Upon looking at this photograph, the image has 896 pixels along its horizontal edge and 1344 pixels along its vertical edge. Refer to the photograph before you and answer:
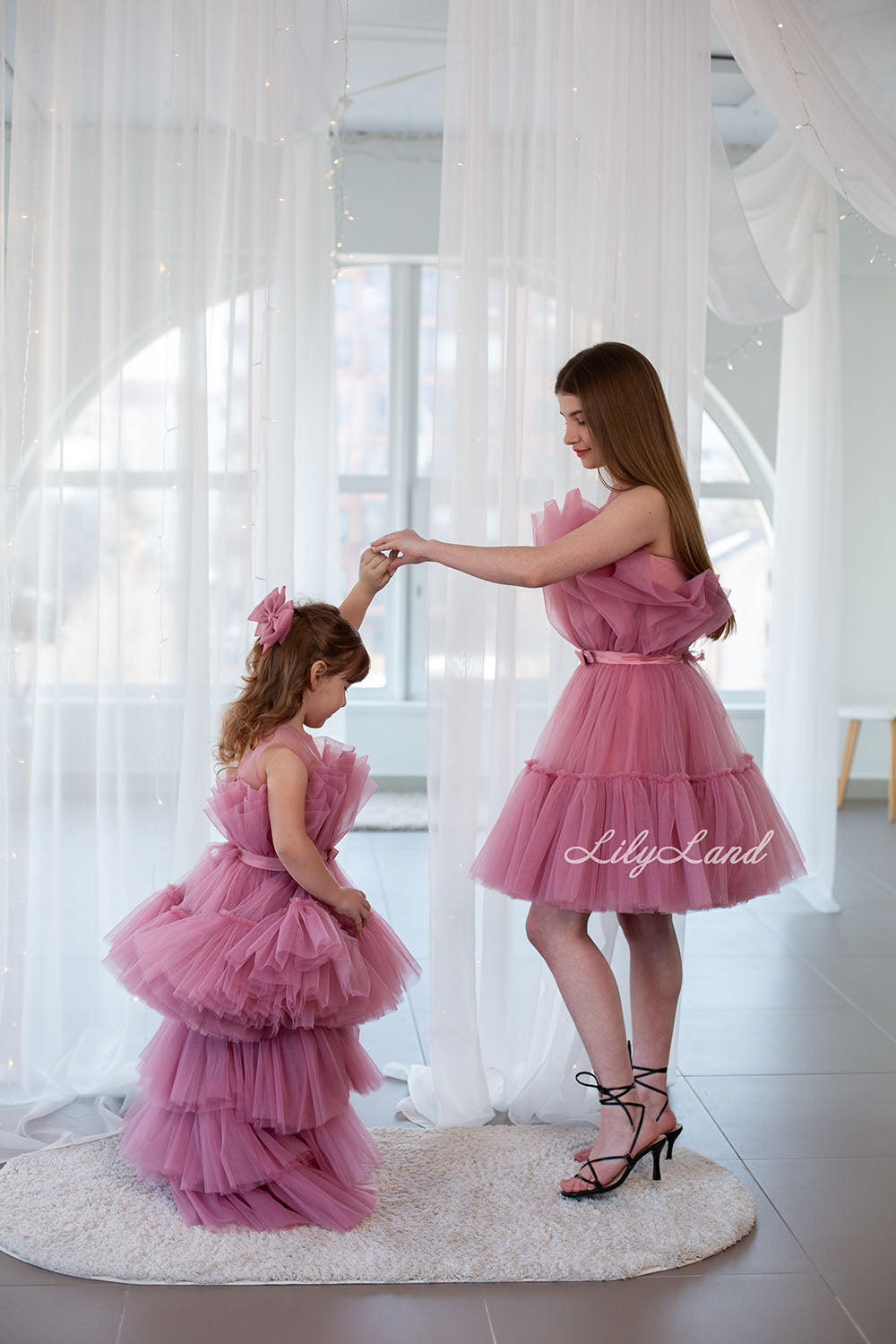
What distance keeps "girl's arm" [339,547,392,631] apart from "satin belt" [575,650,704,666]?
40 cm

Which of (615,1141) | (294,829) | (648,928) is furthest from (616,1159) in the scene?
(294,829)

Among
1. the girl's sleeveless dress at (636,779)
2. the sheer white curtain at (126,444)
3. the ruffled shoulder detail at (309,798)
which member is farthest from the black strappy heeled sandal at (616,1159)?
the sheer white curtain at (126,444)

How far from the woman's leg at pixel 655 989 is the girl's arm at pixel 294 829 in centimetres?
61

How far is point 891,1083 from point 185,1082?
5.35 feet

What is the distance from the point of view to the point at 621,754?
2.31 metres

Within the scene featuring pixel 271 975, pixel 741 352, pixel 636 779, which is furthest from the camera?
pixel 741 352

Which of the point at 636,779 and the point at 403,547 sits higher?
the point at 403,547

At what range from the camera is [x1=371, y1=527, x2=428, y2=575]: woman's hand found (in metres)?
2.30

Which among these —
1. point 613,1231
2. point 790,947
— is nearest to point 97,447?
point 613,1231

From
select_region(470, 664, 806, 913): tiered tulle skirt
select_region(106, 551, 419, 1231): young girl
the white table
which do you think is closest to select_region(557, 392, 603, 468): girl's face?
select_region(470, 664, 806, 913): tiered tulle skirt

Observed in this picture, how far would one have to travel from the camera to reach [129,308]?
2578 mm

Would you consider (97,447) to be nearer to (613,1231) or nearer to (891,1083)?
(613,1231)

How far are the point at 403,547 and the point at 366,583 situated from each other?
0.11 m

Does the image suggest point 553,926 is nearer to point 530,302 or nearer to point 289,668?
point 289,668
